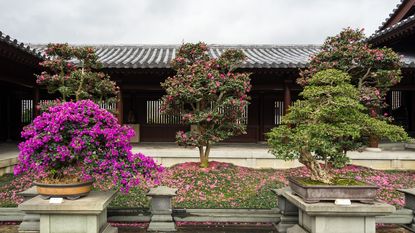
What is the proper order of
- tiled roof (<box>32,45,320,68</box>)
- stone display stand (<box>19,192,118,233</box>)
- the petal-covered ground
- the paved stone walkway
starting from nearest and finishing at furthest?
stone display stand (<box>19,192,118,233</box>) < the petal-covered ground < the paved stone walkway < tiled roof (<box>32,45,320,68</box>)

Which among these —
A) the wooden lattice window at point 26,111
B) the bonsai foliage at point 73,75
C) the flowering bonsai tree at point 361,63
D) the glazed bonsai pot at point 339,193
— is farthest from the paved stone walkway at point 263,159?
the glazed bonsai pot at point 339,193

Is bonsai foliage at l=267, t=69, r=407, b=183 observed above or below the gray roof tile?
below

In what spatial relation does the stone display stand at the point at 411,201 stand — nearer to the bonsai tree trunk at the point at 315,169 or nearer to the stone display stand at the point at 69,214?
the bonsai tree trunk at the point at 315,169

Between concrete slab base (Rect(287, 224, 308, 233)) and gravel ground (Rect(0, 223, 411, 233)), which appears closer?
concrete slab base (Rect(287, 224, 308, 233))

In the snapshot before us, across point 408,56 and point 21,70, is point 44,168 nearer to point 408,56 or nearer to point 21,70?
point 21,70

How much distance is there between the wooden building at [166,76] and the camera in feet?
37.8

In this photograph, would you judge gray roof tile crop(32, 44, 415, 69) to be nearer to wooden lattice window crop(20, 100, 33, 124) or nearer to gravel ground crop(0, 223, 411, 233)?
wooden lattice window crop(20, 100, 33, 124)

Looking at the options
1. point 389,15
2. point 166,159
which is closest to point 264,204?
point 166,159

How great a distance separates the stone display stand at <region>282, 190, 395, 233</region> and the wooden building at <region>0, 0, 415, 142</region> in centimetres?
745

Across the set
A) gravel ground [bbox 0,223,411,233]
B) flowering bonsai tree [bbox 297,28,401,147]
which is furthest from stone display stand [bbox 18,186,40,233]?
flowering bonsai tree [bbox 297,28,401,147]

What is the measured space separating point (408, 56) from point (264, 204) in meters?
9.45

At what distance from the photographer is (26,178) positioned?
9086 millimetres

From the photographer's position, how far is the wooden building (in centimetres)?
1152

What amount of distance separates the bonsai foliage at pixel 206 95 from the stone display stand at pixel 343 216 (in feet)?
16.9
